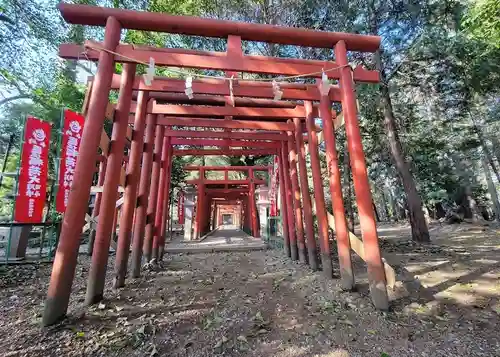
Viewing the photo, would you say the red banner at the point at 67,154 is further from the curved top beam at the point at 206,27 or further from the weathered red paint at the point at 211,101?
the curved top beam at the point at 206,27

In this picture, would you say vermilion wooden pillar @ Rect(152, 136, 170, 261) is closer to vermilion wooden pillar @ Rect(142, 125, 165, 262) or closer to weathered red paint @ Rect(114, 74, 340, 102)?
vermilion wooden pillar @ Rect(142, 125, 165, 262)

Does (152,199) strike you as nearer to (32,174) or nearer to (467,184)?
(32,174)

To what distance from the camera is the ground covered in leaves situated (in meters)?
2.55

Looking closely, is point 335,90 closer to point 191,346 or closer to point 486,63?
point 191,346

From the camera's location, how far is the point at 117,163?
4027 mm

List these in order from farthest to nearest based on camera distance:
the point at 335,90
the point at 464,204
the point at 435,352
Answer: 1. the point at 464,204
2. the point at 335,90
3. the point at 435,352

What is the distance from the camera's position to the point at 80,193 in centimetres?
324

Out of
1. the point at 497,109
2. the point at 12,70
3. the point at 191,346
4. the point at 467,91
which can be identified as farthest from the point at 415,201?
the point at 12,70

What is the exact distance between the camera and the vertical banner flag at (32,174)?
252 inches

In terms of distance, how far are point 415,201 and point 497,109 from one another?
690 cm

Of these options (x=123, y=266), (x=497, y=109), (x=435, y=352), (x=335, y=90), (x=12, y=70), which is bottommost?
(x=435, y=352)

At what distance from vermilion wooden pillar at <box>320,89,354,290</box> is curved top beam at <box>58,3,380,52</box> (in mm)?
1055

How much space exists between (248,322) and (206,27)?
4131 millimetres

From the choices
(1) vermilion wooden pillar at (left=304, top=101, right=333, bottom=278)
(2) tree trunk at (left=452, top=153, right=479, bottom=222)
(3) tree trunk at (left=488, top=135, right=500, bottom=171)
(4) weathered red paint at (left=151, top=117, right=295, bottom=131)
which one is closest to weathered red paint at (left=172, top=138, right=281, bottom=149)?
(4) weathered red paint at (left=151, top=117, right=295, bottom=131)
